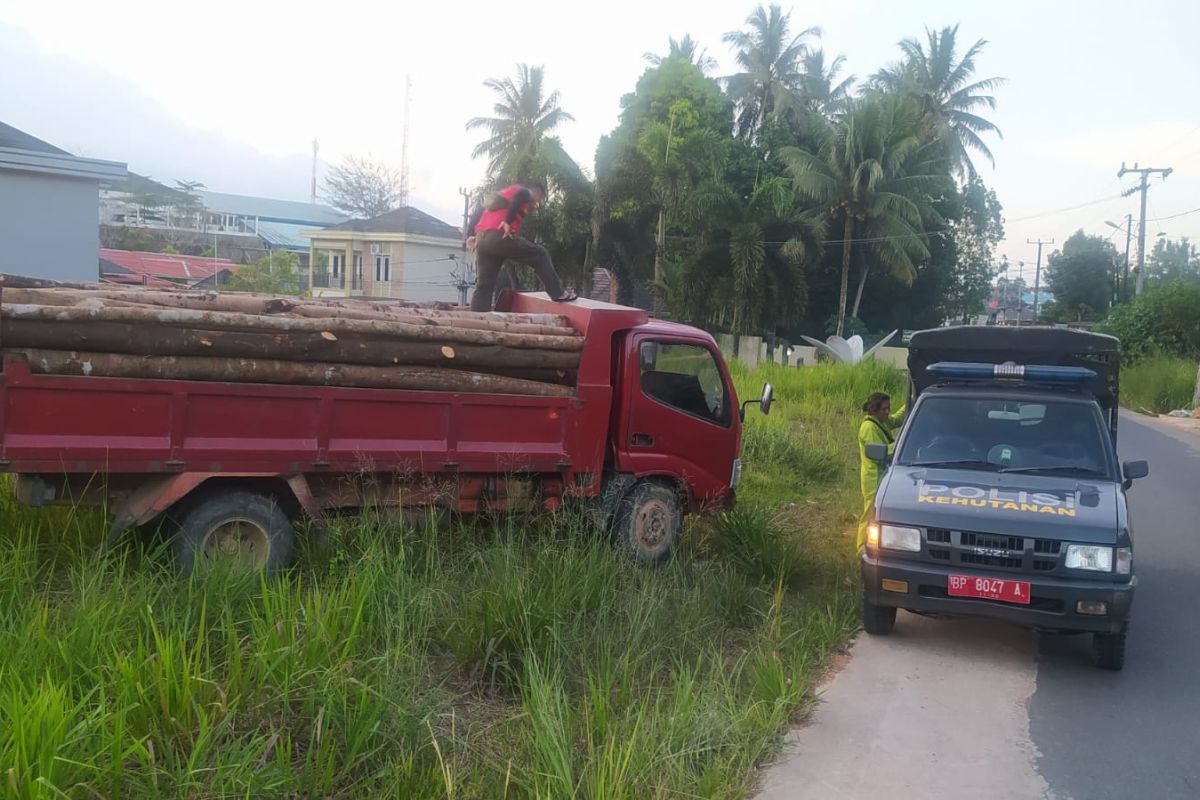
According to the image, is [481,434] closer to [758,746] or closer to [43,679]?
[758,746]

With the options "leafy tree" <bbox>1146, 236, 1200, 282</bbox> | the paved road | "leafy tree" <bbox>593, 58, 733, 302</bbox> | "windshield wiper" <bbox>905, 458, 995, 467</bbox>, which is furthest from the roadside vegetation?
"leafy tree" <bbox>1146, 236, 1200, 282</bbox>

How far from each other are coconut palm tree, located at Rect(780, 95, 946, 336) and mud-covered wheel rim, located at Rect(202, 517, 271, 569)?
117 ft

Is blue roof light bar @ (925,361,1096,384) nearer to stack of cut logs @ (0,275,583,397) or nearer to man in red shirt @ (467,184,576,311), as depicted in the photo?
stack of cut logs @ (0,275,583,397)

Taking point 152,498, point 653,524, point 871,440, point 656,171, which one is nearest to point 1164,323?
point 656,171

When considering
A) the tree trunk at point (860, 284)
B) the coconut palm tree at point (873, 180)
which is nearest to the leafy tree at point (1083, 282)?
the tree trunk at point (860, 284)

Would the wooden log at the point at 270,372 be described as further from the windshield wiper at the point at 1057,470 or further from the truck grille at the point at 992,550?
the windshield wiper at the point at 1057,470

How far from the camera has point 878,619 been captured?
6.92m

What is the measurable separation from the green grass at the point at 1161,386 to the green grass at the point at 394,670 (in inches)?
1061

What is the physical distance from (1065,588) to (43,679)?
5427 mm

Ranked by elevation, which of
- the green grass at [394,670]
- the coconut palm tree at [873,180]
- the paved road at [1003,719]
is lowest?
the paved road at [1003,719]

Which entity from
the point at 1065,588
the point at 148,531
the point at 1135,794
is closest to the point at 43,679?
the point at 148,531

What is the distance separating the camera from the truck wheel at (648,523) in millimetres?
7863

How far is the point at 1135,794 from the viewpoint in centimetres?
470

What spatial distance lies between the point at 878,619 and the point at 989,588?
0.90m
